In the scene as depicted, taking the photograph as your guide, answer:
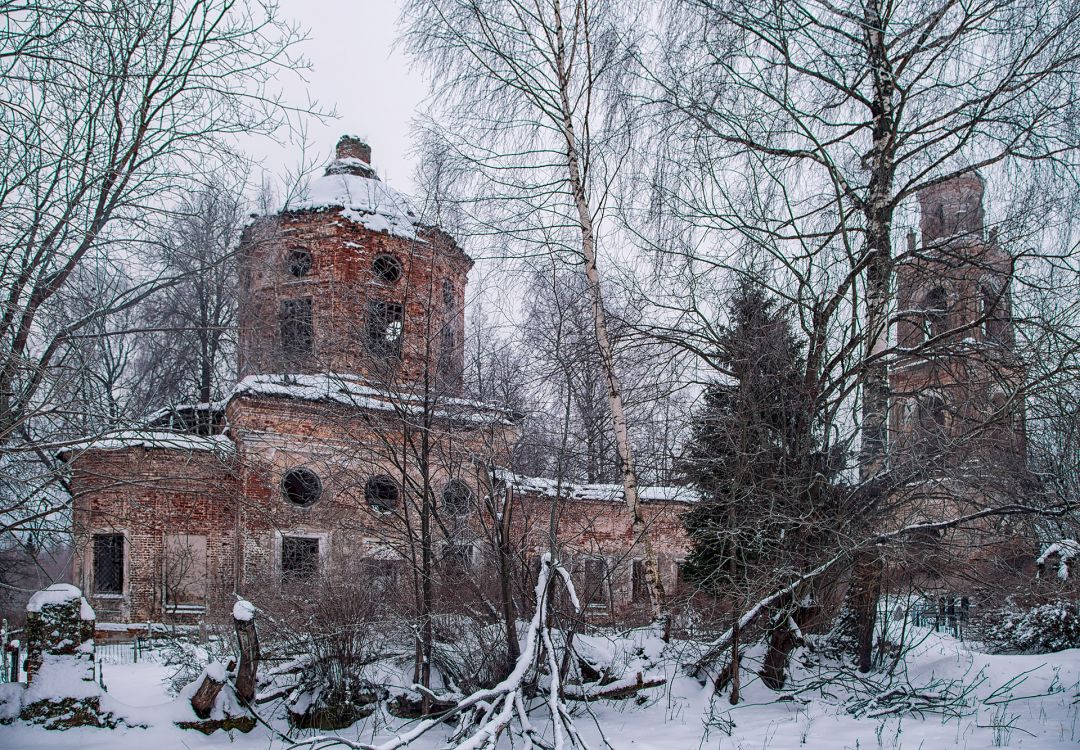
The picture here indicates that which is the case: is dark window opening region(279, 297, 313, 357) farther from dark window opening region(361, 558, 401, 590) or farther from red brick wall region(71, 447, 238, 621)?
red brick wall region(71, 447, 238, 621)

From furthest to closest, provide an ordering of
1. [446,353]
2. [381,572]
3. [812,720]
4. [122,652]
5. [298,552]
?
[298,552] < [122,652] < [381,572] < [446,353] < [812,720]

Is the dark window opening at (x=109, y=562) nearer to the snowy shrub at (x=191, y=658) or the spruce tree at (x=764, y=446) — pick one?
the snowy shrub at (x=191, y=658)

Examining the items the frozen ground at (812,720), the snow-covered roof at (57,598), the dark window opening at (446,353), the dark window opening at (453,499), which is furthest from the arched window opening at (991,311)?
the snow-covered roof at (57,598)

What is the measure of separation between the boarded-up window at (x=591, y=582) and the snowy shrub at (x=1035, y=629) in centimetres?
473

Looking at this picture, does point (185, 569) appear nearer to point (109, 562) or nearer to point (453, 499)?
point (109, 562)

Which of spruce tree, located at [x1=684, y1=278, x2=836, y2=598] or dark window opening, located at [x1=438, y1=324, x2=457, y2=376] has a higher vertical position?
dark window opening, located at [x1=438, y1=324, x2=457, y2=376]

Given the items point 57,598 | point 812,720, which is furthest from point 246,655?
point 812,720

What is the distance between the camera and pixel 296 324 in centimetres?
1669

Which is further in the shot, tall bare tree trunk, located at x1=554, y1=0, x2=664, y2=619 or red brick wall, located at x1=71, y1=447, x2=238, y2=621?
red brick wall, located at x1=71, y1=447, x2=238, y2=621

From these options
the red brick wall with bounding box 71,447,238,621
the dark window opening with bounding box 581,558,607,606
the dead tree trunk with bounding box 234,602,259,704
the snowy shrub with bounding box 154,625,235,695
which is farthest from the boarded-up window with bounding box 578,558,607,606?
the red brick wall with bounding box 71,447,238,621

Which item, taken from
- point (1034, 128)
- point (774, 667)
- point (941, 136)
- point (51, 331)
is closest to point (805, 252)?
point (941, 136)

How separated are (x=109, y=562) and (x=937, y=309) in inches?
656

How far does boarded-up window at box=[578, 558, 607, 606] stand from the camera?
7.96 m

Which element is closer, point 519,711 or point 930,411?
point 519,711
